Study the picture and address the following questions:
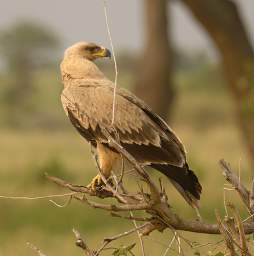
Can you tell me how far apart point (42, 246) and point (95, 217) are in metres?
2.47

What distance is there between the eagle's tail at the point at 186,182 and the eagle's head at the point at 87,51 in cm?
100

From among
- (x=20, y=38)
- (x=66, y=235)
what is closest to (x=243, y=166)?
(x=66, y=235)

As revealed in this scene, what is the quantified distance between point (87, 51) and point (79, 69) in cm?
16

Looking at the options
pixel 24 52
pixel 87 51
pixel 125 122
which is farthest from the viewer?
pixel 24 52

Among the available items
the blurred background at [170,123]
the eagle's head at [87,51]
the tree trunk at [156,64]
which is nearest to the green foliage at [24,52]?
the blurred background at [170,123]

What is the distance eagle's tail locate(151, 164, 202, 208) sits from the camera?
180 inches

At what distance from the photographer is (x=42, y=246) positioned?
11.1 m

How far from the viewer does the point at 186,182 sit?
15.2 ft

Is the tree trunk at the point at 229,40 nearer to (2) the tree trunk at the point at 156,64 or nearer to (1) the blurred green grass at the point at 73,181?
(1) the blurred green grass at the point at 73,181

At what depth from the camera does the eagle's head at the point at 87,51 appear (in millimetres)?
5523

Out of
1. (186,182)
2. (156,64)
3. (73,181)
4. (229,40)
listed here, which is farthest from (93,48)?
(156,64)

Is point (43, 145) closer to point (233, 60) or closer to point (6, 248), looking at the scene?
point (233, 60)

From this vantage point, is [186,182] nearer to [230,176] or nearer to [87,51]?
[230,176]

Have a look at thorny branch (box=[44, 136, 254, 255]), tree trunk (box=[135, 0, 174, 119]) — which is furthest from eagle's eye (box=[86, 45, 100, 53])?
tree trunk (box=[135, 0, 174, 119])
